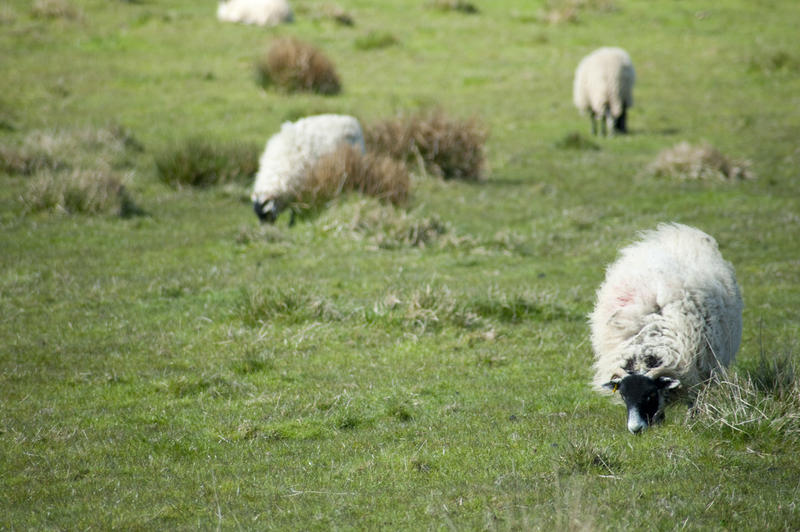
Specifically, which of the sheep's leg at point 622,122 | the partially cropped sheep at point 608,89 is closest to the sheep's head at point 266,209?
the partially cropped sheep at point 608,89

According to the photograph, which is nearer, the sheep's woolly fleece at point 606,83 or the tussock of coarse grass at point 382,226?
the tussock of coarse grass at point 382,226

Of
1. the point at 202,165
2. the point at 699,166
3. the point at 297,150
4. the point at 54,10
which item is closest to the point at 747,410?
the point at 297,150

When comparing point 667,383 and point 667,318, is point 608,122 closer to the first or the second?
point 667,318

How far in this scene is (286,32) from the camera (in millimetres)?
27484

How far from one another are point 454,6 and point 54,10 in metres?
13.5

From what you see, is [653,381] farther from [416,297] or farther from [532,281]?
[532,281]

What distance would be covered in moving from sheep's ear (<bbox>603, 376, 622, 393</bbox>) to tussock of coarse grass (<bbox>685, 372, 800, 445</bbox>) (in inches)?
19.4

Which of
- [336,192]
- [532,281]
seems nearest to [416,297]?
[532,281]

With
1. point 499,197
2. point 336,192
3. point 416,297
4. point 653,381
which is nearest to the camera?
point 653,381

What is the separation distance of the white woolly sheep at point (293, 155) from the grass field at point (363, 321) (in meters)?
0.48

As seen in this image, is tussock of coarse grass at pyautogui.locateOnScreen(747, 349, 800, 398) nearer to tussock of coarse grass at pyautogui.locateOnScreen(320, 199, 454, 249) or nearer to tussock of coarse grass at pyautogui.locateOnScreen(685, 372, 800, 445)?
tussock of coarse grass at pyautogui.locateOnScreen(685, 372, 800, 445)

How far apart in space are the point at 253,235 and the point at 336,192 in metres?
1.57

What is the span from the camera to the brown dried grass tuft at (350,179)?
13039 millimetres

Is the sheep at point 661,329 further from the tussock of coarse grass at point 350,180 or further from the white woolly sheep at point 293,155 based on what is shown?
the white woolly sheep at point 293,155
